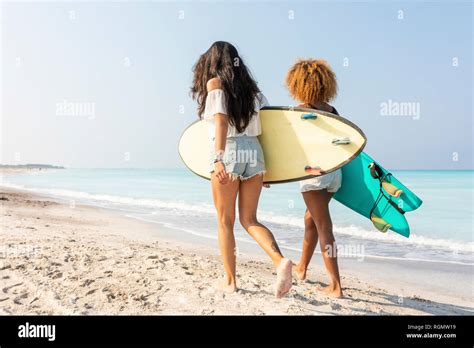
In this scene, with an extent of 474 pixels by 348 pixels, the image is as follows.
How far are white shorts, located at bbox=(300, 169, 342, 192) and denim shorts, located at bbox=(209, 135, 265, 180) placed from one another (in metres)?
0.48

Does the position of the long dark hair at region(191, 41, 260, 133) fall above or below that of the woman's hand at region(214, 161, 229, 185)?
above

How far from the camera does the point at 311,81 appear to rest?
324cm

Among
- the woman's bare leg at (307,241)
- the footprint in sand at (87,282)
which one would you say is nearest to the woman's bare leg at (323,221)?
the woman's bare leg at (307,241)

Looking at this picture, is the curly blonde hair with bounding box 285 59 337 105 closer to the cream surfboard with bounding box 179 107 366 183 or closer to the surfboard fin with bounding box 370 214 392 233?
the cream surfboard with bounding box 179 107 366 183

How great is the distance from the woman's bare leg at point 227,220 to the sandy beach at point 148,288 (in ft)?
0.39

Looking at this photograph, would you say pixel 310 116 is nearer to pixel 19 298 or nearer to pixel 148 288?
pixel 148 288

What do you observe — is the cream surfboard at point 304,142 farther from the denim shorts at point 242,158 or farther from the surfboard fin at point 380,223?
the surfboard fin at point 380,223

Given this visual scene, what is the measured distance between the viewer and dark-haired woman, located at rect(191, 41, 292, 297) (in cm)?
278

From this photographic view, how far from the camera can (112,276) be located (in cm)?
344

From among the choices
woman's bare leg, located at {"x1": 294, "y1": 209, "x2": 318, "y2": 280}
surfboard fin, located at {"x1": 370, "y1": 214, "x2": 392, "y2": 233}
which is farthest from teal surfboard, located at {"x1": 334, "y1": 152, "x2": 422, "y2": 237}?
woman's bare leg, located at {"x1": 294, "y1": 209, "x2": 318, "y2": 280}

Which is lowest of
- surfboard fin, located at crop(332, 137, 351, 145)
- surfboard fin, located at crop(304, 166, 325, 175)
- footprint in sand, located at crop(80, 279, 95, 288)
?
footprint in sand, located at crop(80, 279, 95, 288)

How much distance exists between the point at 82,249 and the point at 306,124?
2.49 m

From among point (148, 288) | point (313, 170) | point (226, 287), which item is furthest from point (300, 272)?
point (148, 288)
